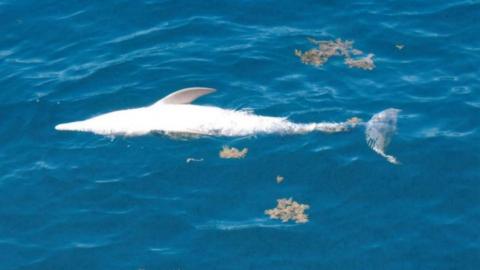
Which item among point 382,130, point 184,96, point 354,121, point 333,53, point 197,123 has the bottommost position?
point 382,130

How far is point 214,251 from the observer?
40.2ft

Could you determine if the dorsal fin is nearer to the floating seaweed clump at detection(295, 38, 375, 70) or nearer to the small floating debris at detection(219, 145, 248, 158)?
the small floating debris at detection(219, 145, 248, 158)

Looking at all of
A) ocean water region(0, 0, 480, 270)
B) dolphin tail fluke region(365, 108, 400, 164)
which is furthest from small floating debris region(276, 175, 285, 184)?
dolphin tail fluke region(365, 108, 400, 164)

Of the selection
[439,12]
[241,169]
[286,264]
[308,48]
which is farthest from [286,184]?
[439,12]

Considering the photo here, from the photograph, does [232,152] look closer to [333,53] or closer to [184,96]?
[184,96]

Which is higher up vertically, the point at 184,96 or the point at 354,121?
the point at 184,96

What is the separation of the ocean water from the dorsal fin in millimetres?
810

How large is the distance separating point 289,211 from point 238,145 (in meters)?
2.18

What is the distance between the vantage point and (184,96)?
15.0 m

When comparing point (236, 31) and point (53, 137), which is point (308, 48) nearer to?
point (236, 31)

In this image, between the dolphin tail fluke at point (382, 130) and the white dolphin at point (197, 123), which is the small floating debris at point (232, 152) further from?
the dolphin tail fluke at point (382, 130)

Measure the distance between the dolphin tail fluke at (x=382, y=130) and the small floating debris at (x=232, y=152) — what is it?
8.29 feet

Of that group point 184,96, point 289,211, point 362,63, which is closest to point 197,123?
point 184,96

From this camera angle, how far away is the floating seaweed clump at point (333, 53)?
55.3 feet
